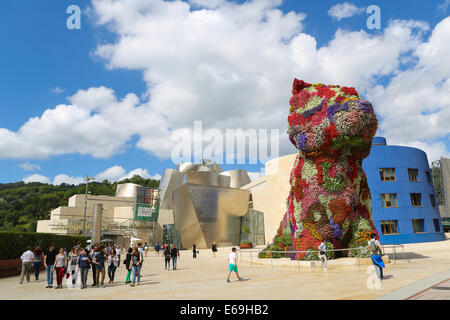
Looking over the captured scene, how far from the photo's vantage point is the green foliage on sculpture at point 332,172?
1399 centimetres

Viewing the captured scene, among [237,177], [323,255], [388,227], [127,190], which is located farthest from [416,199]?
[127,190]

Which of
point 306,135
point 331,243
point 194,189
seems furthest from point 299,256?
point 194,189

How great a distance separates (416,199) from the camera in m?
34.9

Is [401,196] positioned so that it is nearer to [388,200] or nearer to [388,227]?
[388,200]

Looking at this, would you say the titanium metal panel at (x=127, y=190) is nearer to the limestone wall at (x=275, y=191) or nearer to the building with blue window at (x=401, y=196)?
the limestone wall at (x=275, y=191)

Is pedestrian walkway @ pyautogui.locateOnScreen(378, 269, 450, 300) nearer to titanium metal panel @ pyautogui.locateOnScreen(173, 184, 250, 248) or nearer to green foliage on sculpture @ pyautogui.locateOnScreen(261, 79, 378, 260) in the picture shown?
→ green foliage on sculpture @ pyautogui.locateOnScreen(261, 79, 378, 260)

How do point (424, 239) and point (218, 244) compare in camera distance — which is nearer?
point (424, 239)

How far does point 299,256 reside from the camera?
14320 millimetres

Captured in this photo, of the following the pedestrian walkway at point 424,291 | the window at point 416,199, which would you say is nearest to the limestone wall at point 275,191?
the window at point 416,199

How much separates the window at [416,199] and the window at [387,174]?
2.85m

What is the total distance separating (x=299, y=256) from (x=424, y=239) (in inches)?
1043

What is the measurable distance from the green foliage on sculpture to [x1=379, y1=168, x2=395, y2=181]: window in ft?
73.4

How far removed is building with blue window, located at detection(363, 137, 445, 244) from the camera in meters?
33.4
